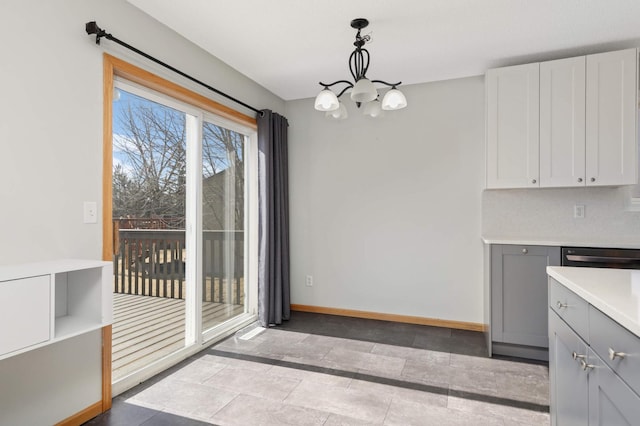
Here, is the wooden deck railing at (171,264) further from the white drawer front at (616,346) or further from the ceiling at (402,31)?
the white drawer front at (616,346)

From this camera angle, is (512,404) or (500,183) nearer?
(512,404)

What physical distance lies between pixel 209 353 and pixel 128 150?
1.78 meters

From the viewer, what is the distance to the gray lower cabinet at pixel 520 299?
2801 mm

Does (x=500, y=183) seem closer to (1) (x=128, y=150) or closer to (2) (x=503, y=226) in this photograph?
(2) (x=503, y=226)

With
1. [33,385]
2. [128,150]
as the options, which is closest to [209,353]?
[33,385]

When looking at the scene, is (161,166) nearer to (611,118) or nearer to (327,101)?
(327,101)

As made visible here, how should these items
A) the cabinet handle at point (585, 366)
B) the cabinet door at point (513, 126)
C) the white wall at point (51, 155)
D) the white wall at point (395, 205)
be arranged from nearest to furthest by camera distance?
1. the cabinet handle at point (585, 366)
2. the white wall at point (51, 155)
3. the cabinet door at point (513, 126)
4. the white wall at point (395, 205)

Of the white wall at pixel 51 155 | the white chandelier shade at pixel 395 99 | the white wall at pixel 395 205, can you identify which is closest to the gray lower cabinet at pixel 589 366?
the white chandelier shade at pixel 395 99

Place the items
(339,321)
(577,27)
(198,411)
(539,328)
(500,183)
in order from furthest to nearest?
(339,321)
(500,183)
(539,328)
(577,27)
(198,411)

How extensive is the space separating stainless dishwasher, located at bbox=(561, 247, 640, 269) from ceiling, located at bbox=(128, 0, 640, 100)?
1671mm

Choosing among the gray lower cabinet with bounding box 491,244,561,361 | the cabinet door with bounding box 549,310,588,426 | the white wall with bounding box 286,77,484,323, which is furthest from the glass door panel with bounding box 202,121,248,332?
the cabinet door with bounding box 549,310,588,426

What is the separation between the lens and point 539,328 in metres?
2.81

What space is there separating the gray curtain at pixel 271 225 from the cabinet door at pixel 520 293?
83.6 inches

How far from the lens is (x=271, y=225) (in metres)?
3.78
